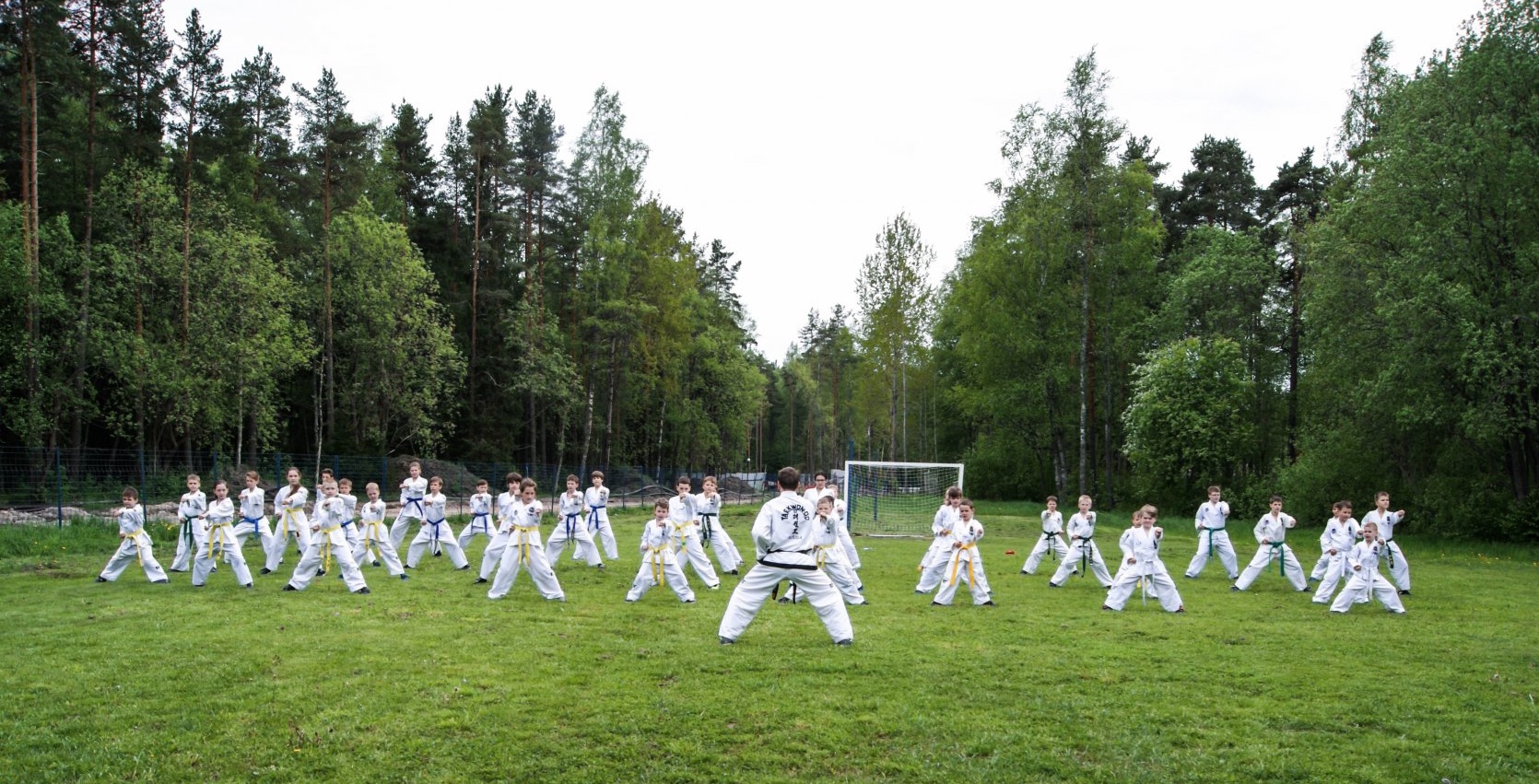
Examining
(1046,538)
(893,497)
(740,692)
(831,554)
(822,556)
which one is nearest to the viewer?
(740,692)

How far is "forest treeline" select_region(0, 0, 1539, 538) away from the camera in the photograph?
2256 centimetres

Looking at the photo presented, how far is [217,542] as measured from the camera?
44.7ft

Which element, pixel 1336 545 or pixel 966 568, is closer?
pixel 966 568

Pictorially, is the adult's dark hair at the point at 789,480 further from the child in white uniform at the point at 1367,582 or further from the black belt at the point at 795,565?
the child in white uniform at the point at 1367,582

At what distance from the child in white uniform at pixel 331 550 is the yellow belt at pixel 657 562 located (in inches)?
155

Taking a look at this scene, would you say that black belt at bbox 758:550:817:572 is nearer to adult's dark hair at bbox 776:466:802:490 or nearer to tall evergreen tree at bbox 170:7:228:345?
adult's dark hair at bbox 776:466:802:490

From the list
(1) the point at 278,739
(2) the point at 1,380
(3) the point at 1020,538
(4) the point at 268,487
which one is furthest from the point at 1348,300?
(2) the point at 1,380

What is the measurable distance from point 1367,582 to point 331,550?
14197 millimetres

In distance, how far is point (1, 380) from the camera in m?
24.5

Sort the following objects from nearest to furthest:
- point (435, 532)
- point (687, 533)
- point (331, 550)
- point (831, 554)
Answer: point (831, 554), point (331, 550), point (687, 533), point (435, 532)

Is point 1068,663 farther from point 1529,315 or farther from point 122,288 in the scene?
point 122,288

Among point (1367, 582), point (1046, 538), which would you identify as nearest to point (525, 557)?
point (1046, 538)

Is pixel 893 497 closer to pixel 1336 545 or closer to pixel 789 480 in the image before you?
pixel 1336 545

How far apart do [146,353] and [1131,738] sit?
28.9 m
